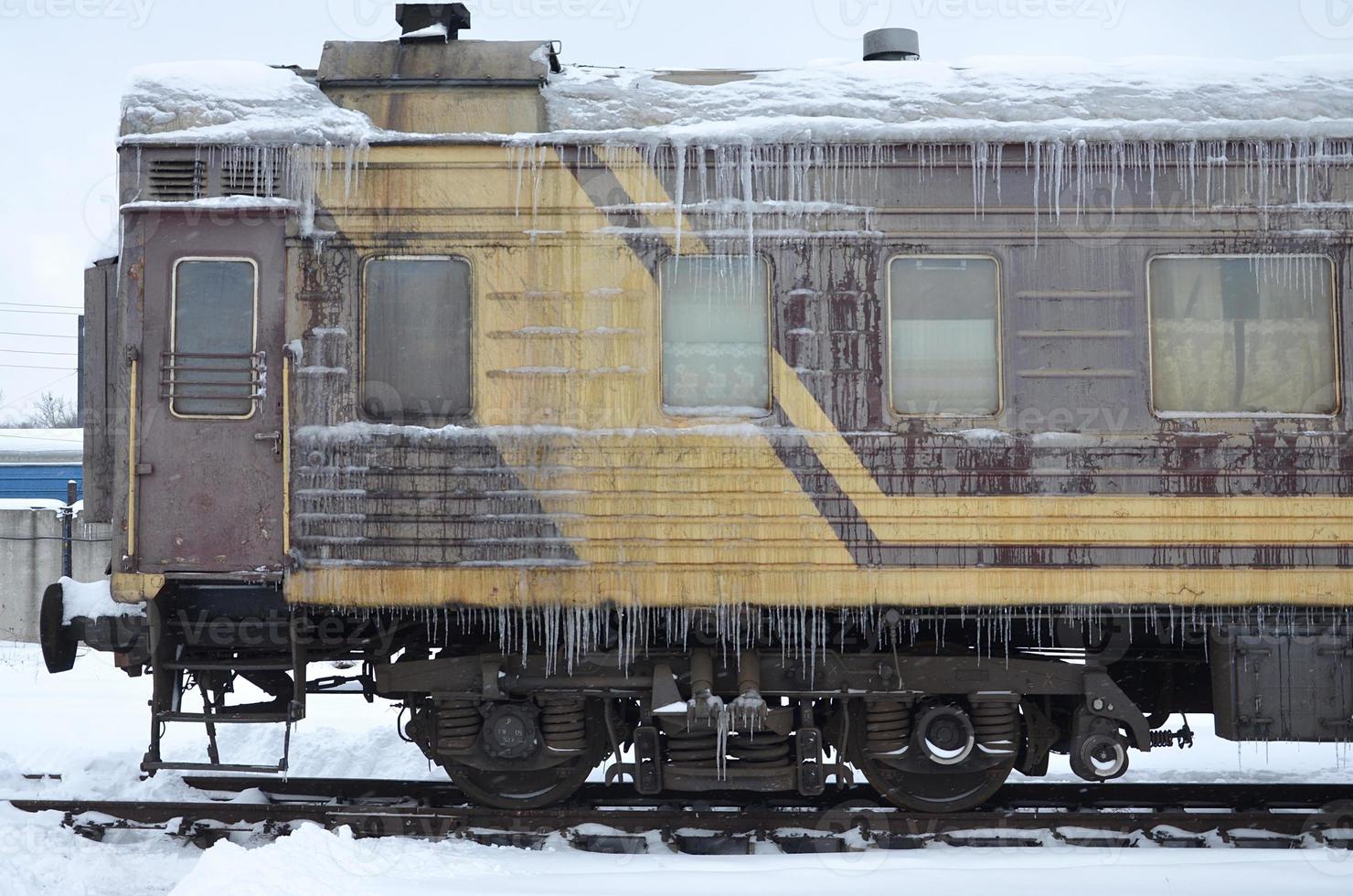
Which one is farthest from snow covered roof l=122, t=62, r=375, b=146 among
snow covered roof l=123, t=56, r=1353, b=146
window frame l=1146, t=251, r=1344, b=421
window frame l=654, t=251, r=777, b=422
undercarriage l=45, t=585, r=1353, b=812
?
window frame l=1146, t=251, r=1344, b=421

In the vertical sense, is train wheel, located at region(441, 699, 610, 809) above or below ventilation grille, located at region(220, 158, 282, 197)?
below

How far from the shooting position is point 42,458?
66.0 feet

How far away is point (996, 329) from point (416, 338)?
123 inches

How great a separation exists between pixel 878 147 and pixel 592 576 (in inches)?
108

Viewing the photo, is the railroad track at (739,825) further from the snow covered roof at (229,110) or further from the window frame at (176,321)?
the snow covered roof at (229,110)

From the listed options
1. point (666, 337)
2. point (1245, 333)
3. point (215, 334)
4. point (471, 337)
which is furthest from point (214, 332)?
point (1245, 333)

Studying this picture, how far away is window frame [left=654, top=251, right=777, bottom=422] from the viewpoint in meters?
5.78

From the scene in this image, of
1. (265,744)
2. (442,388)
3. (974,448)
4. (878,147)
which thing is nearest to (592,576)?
(442,388)

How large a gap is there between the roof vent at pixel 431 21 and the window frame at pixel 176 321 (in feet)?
5.23

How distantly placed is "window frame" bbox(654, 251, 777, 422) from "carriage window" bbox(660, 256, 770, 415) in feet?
0.04

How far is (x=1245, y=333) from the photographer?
5.84 m

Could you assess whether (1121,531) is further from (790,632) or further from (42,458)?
(42,458)

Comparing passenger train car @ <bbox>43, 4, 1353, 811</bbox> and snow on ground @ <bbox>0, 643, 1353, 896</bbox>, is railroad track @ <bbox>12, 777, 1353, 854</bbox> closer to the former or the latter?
snow on ground @ <bbox>0, 643, 1353, 896</bbox>

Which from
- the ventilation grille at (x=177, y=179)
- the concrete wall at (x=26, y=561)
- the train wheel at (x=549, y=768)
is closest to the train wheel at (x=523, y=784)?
Answer: the train wheel at (x=549, y=768)
